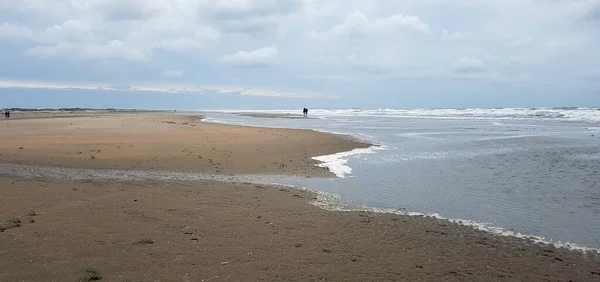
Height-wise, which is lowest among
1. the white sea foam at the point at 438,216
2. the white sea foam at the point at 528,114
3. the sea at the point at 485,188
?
the white sea foam at the point at 438,216

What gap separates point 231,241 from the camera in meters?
6.73

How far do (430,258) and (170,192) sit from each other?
21.6ft

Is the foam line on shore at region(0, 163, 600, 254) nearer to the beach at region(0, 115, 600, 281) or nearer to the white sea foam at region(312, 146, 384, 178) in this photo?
the beach at region(0, 115, 600, 281)

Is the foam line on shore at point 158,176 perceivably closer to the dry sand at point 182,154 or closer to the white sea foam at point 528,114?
the dry sand at point 182,154

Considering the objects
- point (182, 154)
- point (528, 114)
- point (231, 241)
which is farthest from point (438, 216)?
point (528, 114)

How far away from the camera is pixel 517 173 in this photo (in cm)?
1413

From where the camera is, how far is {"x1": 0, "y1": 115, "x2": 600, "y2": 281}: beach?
18.2ft

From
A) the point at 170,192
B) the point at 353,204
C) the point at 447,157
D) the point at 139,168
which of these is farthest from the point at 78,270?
the point at 447,157

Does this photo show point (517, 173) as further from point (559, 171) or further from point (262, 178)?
point (262, 178)

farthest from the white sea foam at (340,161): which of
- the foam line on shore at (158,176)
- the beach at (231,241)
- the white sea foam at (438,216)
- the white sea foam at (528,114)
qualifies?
the white sea foam at (528,114)

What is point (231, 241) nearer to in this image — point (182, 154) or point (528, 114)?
point (182, 154)

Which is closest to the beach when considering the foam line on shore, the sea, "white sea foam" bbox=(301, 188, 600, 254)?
"white sea foam" bbox=(301, 188, 600, 254)

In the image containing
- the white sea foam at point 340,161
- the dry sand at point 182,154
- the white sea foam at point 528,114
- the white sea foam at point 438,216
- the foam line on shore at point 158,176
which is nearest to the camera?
the white sea foam at point 438,216

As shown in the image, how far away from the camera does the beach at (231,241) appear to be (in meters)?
5.56
